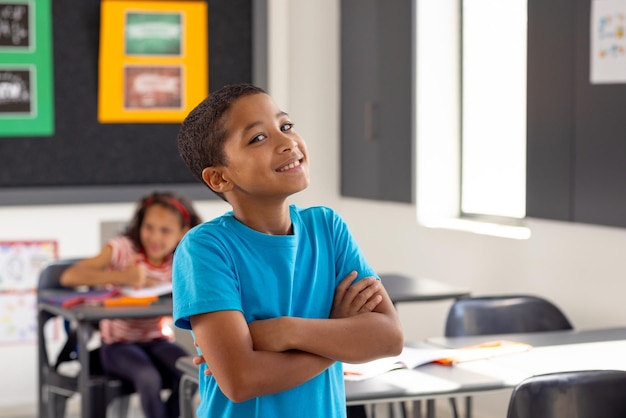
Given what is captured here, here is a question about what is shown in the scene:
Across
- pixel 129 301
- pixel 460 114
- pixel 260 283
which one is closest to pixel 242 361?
pixel 260 283

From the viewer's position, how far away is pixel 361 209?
5859 mm

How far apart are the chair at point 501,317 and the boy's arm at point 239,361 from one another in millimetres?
1829

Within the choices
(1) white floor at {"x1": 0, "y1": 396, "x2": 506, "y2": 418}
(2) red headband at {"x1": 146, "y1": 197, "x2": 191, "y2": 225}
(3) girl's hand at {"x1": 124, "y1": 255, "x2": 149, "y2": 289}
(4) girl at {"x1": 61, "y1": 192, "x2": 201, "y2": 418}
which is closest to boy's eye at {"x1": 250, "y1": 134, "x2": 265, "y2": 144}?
(4) girl at {"x1": 61, "y1": 192, "x2": 201, "y2": 418}

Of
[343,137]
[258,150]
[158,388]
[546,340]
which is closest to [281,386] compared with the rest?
[258,150]

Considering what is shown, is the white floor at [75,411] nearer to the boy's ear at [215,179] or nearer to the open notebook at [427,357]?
the open notebook at [427,357]

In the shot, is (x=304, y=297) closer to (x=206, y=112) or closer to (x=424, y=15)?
(x=206, y=112)

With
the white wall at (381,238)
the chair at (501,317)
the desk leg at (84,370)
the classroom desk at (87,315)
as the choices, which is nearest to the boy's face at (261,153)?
the chair at (501,317)

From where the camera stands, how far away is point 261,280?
67.1 inches

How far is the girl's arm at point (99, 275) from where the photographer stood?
426 centimetres

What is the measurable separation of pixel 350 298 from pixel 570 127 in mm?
2456

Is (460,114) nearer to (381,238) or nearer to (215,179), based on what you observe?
(381,238)

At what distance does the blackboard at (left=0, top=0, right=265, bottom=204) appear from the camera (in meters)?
5.54

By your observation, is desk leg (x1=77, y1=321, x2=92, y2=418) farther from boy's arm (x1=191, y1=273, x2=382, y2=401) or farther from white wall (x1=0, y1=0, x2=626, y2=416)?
boy's arm (x1=191, y1=273, x2=382, y2=401)

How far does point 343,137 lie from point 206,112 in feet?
14.0
